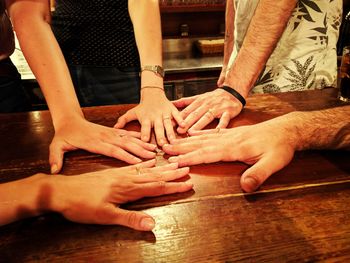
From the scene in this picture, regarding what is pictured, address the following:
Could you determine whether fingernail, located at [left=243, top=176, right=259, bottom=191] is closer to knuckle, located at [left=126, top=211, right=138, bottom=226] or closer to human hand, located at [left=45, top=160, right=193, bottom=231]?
human hand, located at [left=45, top=160, right=193, bottom=231]

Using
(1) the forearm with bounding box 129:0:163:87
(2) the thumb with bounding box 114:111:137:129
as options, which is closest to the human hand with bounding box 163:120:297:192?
(2) the thumb with bounding box 114:111:137:129

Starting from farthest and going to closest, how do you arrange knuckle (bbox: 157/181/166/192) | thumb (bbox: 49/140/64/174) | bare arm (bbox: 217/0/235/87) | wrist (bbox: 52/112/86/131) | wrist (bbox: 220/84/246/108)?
bare arm (bbox: 217/0/235/87), wrist (bbox: 220/84/246/108), wrist (bbox: 52/112/86/131), thumb (bbox: 49/140/64/174), knuckle (bbox: 157/181/166/192)

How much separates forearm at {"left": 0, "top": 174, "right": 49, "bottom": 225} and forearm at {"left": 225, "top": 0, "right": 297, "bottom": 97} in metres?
0.96

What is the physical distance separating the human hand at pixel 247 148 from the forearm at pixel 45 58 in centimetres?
43

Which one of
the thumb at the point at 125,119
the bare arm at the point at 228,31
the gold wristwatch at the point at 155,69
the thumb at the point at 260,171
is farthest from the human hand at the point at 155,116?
the bare arm at the point at 228,31

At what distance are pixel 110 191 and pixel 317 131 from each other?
2.23ft

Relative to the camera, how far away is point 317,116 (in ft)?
3.45

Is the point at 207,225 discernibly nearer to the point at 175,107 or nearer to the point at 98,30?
the point at 175,107

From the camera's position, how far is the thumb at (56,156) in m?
0.90

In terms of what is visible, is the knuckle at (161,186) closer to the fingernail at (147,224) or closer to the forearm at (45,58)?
the fingernail at (147,224)

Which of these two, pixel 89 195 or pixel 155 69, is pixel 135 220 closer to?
pixel 89 195

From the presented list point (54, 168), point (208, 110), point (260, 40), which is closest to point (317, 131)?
point (208, 110)

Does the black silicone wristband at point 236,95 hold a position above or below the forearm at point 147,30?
below

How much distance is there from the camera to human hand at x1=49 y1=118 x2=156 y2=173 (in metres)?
0.95
